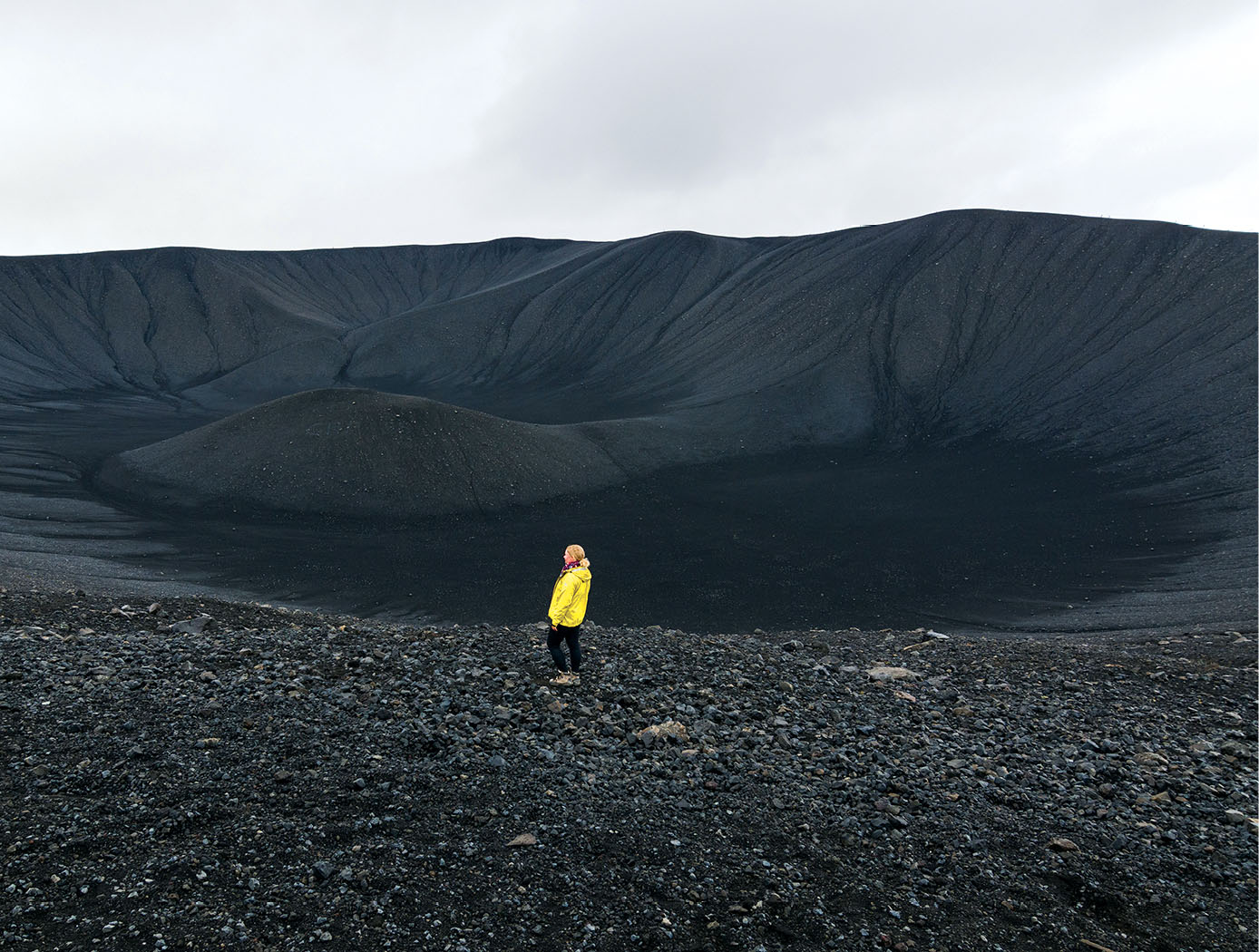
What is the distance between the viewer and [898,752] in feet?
26.3

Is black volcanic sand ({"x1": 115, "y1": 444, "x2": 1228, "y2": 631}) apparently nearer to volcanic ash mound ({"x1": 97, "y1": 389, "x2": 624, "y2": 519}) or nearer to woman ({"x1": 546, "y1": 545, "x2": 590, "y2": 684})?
volcanic ash mound ({"x1": 97, "y1": 389, "x2": 624, "y2": 519})

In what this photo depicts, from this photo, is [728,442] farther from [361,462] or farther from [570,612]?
[570,612]

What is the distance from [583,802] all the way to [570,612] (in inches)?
104

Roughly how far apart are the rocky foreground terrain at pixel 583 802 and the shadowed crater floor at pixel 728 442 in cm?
1123

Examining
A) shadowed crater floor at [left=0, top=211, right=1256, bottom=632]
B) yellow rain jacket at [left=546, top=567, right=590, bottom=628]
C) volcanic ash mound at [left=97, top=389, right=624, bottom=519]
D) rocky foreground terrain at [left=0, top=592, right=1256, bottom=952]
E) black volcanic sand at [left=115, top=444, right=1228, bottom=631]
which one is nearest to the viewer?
rocky foreground terrain at [left=0, top=592, right=1256, bottom=952]

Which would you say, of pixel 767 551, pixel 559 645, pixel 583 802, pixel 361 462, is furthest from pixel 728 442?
pixel 583 802

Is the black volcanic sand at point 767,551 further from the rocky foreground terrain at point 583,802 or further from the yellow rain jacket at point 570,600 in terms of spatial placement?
the yellow rain jacket at point 570,600

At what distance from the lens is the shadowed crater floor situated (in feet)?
78.9

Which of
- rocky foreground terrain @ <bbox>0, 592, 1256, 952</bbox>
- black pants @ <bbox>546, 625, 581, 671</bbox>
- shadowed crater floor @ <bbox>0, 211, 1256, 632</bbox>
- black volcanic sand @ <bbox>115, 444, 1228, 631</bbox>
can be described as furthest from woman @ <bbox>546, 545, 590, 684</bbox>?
shadowed crater floor @ <bbox>0, 211, 1256, 632</bbox>

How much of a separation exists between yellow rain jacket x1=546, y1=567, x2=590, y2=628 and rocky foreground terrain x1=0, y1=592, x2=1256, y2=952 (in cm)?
69

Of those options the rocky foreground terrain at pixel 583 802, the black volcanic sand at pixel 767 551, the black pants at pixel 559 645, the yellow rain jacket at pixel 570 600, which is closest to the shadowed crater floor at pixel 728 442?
the black volcanic sand at pixel 767 551

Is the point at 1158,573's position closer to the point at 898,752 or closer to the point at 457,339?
the point at 898,752

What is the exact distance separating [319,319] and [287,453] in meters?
59.3

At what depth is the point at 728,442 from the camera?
41.5m
